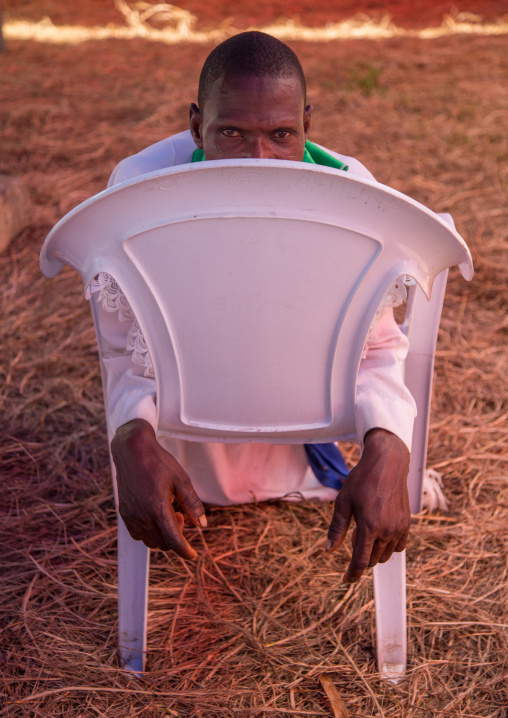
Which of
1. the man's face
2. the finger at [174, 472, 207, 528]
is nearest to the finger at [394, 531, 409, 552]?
the finger at [174, 472, 207, 528]

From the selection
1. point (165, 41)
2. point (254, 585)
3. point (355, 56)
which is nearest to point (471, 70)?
point (355, 56)

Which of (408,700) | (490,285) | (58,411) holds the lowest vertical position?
(408,700)

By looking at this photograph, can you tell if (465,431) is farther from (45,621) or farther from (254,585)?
(45,621)

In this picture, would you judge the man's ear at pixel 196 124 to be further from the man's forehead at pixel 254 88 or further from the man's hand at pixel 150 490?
the man's hand at pixel 150 490

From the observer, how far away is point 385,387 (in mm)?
1250

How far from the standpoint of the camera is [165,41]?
632 cm

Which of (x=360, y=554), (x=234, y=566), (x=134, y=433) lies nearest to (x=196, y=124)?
(x=134, y=433)

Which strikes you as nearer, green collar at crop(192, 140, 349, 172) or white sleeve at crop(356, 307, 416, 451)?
white sleeve at crop(356, 307, 416, 451)

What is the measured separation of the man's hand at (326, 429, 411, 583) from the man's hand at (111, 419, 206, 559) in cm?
24

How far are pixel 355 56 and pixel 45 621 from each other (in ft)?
17.5

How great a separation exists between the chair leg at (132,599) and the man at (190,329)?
0.20 metres

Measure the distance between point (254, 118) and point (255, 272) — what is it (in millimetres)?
319

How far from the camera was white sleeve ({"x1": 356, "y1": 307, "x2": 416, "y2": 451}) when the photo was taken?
1.19 meters

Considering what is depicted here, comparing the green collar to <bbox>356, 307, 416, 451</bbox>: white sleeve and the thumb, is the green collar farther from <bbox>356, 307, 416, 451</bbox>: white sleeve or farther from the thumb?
the thumb
